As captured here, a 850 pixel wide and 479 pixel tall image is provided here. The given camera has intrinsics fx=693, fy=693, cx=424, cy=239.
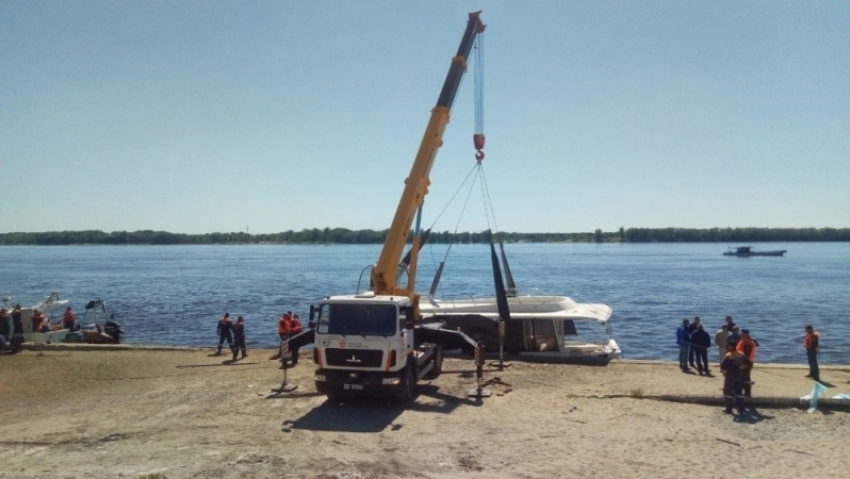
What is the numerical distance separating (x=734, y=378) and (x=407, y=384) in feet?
24.1

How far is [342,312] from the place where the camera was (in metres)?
15.9

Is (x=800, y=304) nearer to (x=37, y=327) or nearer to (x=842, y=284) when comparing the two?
(x=842, y=284)

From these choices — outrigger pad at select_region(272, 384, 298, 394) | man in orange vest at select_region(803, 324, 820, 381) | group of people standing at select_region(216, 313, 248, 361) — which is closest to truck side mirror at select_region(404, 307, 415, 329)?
outrigger pad at select_region(272, 384, 298, 394)

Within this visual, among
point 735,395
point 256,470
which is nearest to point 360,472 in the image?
point 256,470

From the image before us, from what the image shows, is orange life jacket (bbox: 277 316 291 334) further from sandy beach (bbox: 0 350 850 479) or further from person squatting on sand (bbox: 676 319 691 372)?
person squatting on sand (bbox: 676 319 691 372)

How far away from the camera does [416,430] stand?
14000mm

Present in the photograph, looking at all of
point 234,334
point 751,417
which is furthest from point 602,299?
point 751,417

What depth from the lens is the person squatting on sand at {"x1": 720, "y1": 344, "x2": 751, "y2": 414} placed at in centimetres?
1530

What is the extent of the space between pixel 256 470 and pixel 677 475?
6.79 meters

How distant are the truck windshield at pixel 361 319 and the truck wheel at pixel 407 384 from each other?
1351 millimetres

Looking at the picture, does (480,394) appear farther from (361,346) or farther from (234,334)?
(234,334)

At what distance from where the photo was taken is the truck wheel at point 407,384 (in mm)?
15981

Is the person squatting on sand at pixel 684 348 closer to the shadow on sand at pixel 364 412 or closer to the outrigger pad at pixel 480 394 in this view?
the outrigger pad at pixel 480 394

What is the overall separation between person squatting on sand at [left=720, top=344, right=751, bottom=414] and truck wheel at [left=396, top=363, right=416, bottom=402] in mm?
7101
